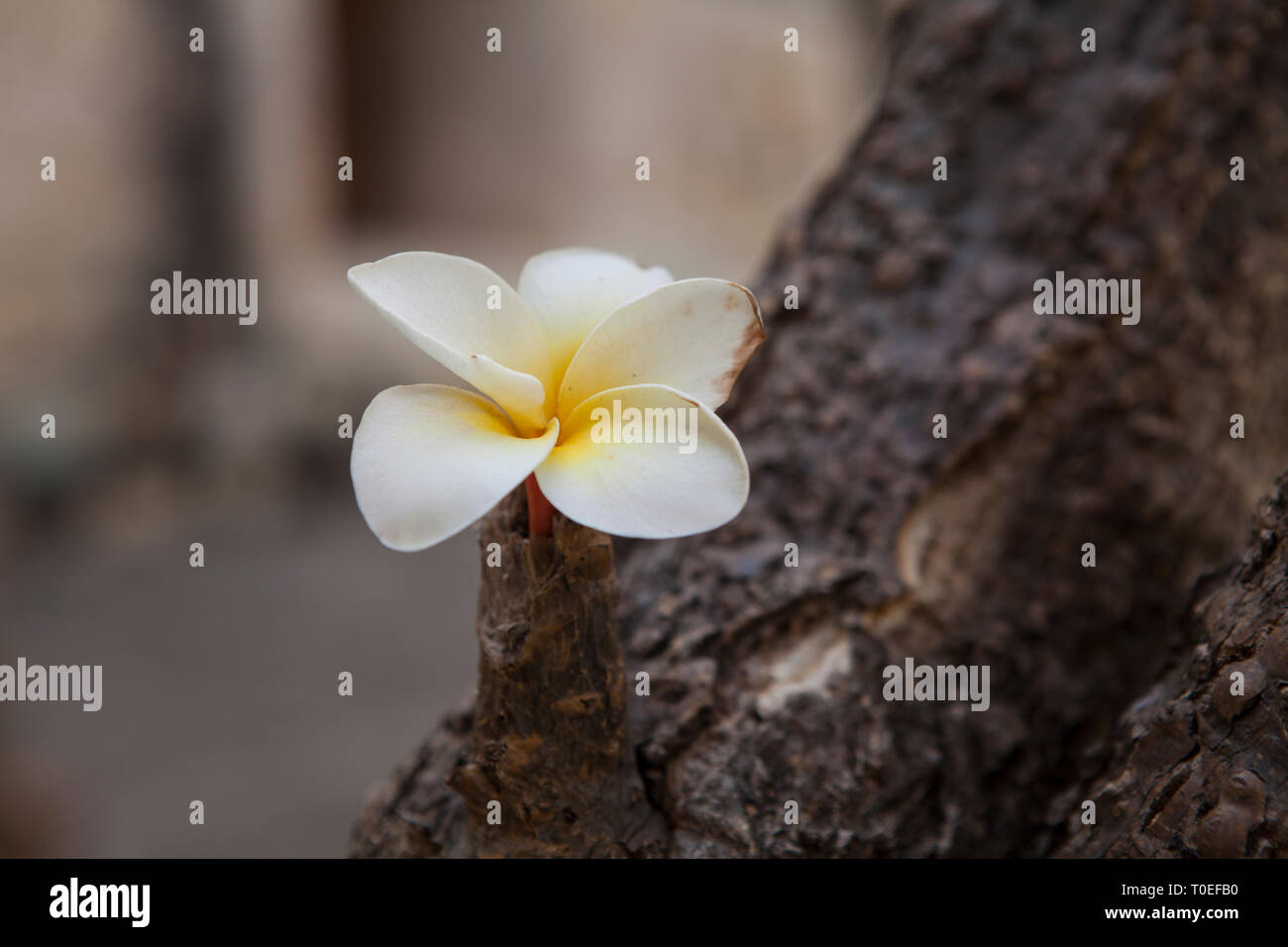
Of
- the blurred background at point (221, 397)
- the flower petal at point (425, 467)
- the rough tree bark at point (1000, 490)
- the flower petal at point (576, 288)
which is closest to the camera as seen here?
the flower petal at point (425, 467)

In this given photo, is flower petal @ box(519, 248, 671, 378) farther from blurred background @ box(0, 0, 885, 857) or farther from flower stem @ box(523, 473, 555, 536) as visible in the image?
blurred background @ box(0, 0, 885, 857)

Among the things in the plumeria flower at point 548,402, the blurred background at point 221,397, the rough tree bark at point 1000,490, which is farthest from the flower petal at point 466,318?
the blurred background at point 221,397

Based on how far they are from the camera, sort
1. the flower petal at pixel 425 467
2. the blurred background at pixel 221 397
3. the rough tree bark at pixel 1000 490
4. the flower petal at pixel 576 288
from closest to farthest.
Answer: the flower petal at pixel 425 467
the flower petal at pixel 576 288
the rough tree bark at pixel 1000 490
the blurred background at pixel 221 397

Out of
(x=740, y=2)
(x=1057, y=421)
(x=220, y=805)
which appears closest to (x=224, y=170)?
(x=220, y=805)

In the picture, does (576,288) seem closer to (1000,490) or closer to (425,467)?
(425,467)

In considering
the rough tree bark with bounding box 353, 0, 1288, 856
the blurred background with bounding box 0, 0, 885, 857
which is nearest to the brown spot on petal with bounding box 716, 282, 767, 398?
the rough tree bark with bounding box 353, 0, 1288, 856

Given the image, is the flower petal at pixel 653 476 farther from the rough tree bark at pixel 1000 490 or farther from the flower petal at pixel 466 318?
the rough tree bark at pixel 1000 490

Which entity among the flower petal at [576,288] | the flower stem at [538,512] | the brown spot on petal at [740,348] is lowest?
the flower stem at [538,512]

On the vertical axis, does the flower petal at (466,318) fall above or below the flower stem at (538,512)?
above
